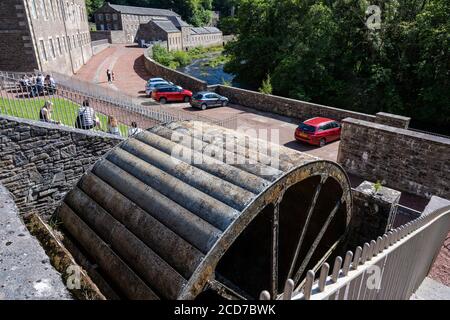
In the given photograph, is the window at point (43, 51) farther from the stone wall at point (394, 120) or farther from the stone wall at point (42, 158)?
A: the stone wall at point (394, 120)

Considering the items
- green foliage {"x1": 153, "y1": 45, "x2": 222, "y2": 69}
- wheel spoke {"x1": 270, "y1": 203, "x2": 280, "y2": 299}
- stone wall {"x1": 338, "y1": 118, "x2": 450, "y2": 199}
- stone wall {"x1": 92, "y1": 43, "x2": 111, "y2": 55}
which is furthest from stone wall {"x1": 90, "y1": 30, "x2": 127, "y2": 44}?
wheel spoke {"x1": 270, "y1": 203, "x2": 280, "y2": 299}

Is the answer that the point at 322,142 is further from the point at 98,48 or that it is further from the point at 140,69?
the point at 98,48

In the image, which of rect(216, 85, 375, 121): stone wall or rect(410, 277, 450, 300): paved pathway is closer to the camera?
rect(410, 277, 450, 300): paved pathway

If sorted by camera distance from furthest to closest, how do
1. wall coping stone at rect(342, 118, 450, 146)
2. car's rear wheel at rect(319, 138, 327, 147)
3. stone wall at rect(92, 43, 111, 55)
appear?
stone wall at rect(92, 43, 111, 55), car's rear wheel at rect(319, 138, 327, 147), wall coping stone at rect(342, 118, 450, 146)

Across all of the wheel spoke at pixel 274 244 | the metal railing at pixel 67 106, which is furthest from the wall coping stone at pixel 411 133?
the wheel spoke at pixel 274 244

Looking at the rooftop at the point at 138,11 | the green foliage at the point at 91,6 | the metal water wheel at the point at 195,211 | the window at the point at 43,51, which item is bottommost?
the metal water wheel at the point at 195,211

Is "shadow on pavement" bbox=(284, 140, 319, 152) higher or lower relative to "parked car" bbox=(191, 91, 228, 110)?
lower

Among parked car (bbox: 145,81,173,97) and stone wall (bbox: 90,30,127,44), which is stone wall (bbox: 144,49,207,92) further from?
stone wall (bbox: 90,30,127,44)
